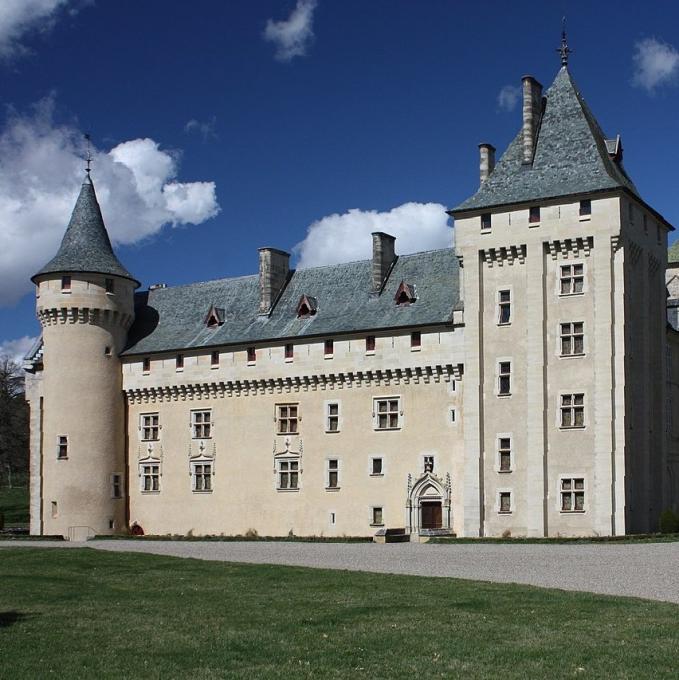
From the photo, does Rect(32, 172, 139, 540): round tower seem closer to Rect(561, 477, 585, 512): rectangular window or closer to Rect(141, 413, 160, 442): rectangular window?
Rect(141, 413, 160, 442): rectangular window

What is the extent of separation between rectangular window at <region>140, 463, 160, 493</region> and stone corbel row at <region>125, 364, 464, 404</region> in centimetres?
291

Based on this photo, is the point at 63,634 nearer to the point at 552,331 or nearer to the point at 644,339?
the point at 552,331

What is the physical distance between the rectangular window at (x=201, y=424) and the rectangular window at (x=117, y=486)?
13.5ft

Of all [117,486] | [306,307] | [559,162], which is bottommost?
[117,486]

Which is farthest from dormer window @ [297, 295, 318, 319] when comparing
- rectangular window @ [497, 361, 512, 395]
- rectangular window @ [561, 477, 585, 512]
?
rectangular window @ [561, 477, 585, 512]

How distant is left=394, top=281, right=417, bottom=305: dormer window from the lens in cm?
4491

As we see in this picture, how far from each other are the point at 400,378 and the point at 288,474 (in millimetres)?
6472

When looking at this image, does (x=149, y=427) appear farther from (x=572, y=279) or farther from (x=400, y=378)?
(x=572, y=279)

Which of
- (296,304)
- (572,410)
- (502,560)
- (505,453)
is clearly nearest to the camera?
(502,560)

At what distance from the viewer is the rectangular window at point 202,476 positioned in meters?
48.3

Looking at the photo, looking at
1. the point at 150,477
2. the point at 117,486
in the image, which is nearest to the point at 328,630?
the point at 150,477

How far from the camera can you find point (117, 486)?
164 feet

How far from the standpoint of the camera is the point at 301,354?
152ft

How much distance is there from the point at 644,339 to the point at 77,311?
78.6ft
